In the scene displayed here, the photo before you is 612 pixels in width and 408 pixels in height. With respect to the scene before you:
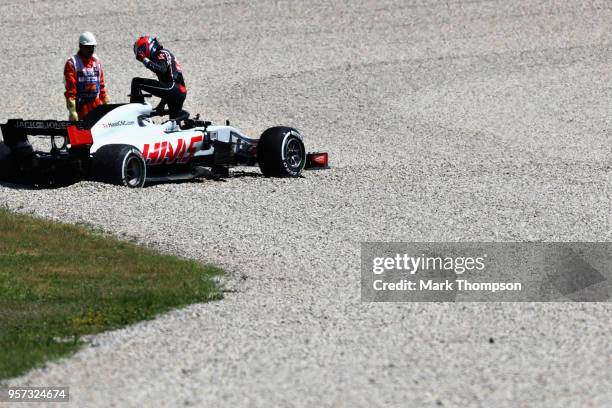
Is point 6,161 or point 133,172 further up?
point 6,161

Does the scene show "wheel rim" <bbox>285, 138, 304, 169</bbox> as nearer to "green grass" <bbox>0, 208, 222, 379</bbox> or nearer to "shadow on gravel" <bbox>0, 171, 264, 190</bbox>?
"shadow on gravel" <bbox>0, 171, 264, 190</bbox>

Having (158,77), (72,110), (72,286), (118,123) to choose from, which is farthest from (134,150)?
(72,286)

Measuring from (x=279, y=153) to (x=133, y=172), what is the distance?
280 centimetres

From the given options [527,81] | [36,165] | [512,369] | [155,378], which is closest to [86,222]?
[36,165]

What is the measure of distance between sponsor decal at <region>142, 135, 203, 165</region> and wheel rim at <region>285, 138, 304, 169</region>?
1.50m

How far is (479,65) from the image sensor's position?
32.1m

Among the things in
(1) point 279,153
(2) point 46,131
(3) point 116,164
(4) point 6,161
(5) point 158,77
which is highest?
(5) point 158,77

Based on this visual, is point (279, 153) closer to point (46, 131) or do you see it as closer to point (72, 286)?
point (46, 131)

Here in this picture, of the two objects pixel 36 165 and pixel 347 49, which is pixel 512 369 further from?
pixel 347 49

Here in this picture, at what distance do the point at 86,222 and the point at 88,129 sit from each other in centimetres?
273

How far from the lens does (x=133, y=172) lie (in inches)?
681

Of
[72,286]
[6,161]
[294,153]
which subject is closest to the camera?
[72,286]

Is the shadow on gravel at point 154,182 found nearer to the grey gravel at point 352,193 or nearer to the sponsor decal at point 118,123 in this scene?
the grey gravel at point 352,193

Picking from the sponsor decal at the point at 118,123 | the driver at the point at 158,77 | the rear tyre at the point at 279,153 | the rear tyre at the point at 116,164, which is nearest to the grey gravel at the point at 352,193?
the rear tyre at the point at 116,164
